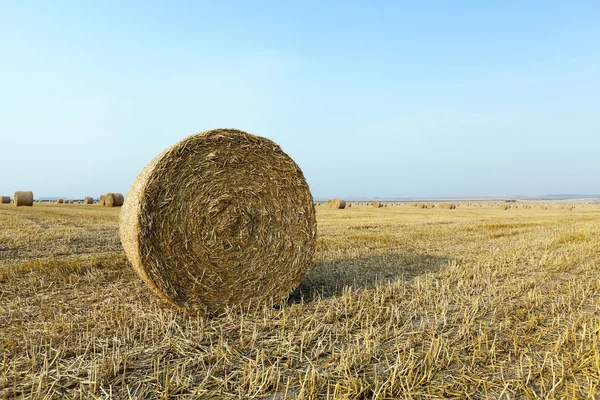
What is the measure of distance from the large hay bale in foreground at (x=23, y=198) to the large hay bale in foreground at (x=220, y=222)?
2447 cm

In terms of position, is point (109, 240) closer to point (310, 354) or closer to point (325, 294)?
point (325, 294)

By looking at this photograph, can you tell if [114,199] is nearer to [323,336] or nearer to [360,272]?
[360,272]

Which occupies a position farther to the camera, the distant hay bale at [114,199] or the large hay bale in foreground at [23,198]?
the distant hay bale at [114,199]

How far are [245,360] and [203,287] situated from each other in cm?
157

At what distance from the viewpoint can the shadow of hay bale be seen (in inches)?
228

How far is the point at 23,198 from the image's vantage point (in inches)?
1005

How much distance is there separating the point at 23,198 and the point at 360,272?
25.6 meters

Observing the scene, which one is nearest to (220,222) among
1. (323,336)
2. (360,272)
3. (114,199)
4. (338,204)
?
(323,336)

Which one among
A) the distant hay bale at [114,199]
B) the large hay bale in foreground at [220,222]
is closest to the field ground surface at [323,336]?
the large hay bale in foreground at [220,222]

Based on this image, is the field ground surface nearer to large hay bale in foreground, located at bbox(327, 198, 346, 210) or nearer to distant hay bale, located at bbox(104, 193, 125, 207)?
distant hay bale, located at bbox(104, 193, 125, 207)

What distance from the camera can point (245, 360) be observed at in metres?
3.46

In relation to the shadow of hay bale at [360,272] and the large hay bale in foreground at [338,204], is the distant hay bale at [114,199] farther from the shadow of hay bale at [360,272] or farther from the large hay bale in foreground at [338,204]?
the shadow of hay bale at [360,272]

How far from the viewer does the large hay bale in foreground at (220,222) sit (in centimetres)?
474

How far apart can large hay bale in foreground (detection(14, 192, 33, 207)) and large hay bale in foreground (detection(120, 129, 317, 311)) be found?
80.3 ft
